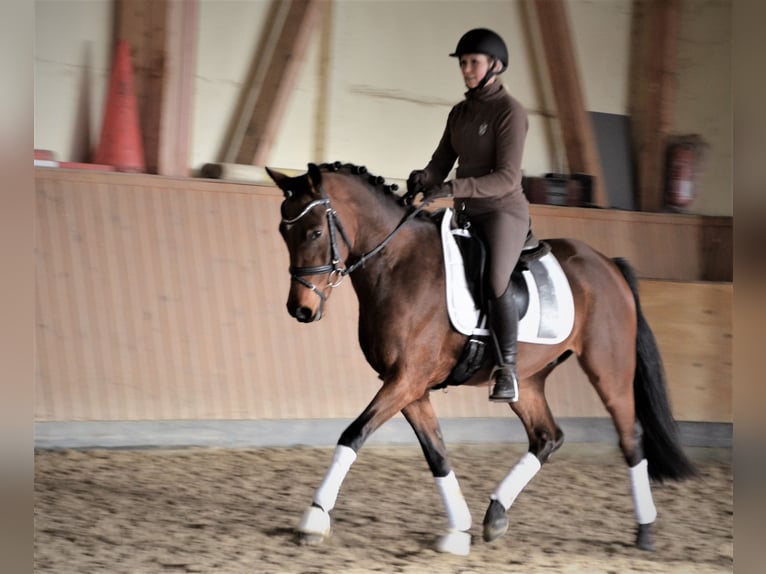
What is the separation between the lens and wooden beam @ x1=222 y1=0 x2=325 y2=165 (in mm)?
5113

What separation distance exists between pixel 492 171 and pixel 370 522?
163 cm

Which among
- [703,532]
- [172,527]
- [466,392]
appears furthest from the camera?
[466,392]

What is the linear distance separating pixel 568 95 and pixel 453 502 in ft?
11.1

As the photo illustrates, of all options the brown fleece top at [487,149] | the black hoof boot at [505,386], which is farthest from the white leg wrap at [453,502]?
the brown fleece top at [487,149]

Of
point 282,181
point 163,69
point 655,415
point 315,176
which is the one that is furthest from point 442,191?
point 163,69

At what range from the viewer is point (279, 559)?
3172 millimetres

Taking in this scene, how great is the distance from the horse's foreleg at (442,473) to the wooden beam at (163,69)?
7.72 feet

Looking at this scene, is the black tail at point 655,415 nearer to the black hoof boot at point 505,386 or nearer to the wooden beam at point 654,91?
the black hoof boot at point 505,386

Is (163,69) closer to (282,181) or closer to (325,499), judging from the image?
(282,181)

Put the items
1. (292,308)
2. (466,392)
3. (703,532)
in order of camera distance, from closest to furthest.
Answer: (292,308) → (703,532) → (466,392)

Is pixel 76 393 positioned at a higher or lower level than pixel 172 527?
higher

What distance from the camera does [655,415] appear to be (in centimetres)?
372
